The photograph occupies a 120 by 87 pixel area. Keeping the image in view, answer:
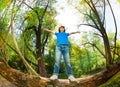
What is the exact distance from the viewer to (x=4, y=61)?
9250 mm

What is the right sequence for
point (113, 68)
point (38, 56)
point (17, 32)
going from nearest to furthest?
point (113, 68), point (17, 32), point (38, 56)

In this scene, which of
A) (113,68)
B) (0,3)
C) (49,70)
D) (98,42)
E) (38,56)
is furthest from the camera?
(49,70)

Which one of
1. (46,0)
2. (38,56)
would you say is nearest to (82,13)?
(46,0)

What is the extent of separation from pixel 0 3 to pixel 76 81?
6.70m

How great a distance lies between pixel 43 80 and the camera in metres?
9.30

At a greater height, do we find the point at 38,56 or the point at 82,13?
the point at 82,13

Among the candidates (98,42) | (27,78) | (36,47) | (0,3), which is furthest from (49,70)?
(27,78)

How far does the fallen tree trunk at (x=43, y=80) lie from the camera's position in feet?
30.1

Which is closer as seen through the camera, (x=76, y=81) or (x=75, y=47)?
(x=76, y=81)

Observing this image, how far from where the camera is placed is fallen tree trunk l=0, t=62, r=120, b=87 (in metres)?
9.19

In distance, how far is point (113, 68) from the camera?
911 centimetres

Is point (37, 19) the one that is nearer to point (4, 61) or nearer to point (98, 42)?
point (98, 42)

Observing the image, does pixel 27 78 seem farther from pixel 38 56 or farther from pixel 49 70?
pixel 49 70

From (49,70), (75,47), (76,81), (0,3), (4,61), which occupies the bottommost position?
(49,70)
